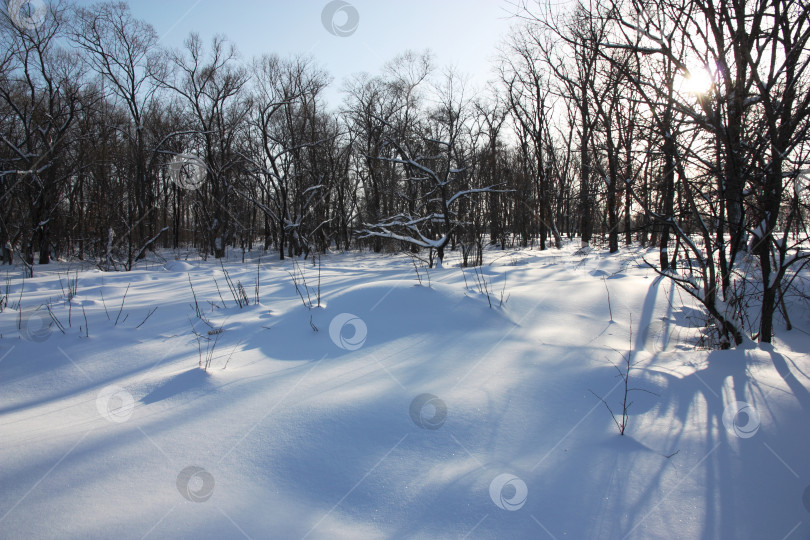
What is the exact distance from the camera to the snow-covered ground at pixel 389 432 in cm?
165

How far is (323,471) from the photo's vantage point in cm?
192

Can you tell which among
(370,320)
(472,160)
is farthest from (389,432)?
(472,160)

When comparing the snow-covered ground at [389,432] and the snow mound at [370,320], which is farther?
the snow mound at [370,320]

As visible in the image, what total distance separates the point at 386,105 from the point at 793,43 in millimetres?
21378

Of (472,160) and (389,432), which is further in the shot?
(472,160)

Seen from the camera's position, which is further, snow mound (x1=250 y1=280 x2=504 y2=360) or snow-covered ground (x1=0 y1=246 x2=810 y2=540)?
snow mound (x1=250 y1=280 x2=504 y2=360)

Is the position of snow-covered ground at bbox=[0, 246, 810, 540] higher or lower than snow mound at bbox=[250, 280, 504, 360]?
lower

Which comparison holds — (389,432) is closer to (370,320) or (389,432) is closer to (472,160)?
(370,320)

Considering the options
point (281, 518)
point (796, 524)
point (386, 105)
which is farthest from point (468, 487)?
point (386, 105)

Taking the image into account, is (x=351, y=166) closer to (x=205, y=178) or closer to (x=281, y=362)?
(x=205, y=178)

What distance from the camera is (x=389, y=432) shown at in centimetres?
227

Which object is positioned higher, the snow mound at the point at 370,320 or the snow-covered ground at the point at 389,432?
the snow mound at the point at 370,320

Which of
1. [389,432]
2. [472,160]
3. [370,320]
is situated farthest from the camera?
[472,160]

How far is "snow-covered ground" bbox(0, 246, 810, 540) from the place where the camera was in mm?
1654
